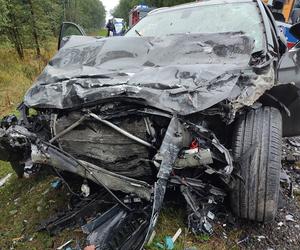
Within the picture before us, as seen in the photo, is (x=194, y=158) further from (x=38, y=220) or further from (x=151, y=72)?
(x=38, y=220)

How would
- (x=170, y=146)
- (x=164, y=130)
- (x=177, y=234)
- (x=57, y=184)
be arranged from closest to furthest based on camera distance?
(x=170, y=146)
(x=164, y=130)
(x=177, y=234)
(x=57, y=184)

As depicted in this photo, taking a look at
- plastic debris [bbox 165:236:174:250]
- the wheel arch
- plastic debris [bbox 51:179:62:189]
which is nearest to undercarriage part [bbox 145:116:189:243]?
plastic debris [bbox 165:236:174:250]

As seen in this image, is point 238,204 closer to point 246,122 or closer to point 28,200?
point 246,122

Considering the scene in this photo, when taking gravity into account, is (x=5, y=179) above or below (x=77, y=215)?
below

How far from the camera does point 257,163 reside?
2.35 metres

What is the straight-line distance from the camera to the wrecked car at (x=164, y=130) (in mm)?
2166

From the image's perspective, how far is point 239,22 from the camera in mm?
3285

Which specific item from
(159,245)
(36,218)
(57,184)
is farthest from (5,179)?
(159,245)

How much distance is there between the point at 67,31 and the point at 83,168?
2525mm

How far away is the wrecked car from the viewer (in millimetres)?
2166

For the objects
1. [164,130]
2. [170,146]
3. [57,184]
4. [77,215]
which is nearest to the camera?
[170,146]

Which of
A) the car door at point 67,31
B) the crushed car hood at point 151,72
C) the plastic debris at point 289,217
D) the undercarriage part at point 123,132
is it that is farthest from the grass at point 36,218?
the car door at point 67,31

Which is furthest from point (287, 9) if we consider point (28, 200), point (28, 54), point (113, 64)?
point (28, 54)

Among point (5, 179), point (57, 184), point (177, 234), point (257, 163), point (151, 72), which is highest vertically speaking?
point (151, 72)
